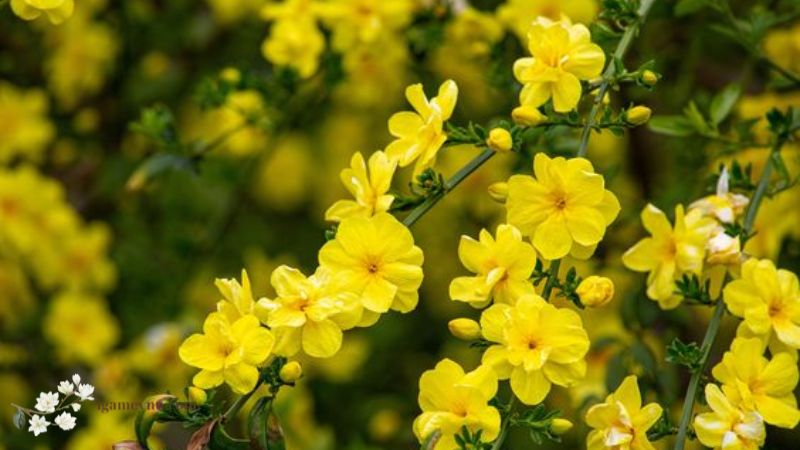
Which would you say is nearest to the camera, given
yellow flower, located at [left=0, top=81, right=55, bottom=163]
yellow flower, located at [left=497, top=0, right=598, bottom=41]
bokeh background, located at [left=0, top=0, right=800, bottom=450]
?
yellow flower, located at [left=497, top=0, right=598, bottom=41]

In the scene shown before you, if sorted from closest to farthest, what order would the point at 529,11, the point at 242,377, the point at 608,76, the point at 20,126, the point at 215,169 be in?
1. the point at 242,377
2. the point at 608,76
3. the point at 529,11
4. the point at 215,169
5. the point at 20,126

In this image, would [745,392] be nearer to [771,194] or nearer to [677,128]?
[771,194]

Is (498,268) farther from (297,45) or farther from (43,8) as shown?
(297,45)

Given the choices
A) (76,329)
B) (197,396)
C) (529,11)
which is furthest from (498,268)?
(76,329)

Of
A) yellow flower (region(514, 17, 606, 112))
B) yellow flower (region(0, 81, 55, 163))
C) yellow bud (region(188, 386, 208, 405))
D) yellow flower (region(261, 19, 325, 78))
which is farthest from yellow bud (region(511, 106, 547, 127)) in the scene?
yellow flower (region(0, 81, 55, 163))

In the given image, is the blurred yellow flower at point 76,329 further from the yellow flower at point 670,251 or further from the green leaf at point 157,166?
the yellow flower at point 670,251

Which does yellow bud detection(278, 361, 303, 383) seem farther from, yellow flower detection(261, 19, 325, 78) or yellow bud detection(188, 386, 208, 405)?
yellow flower detection(261, 19, 325, 78)
